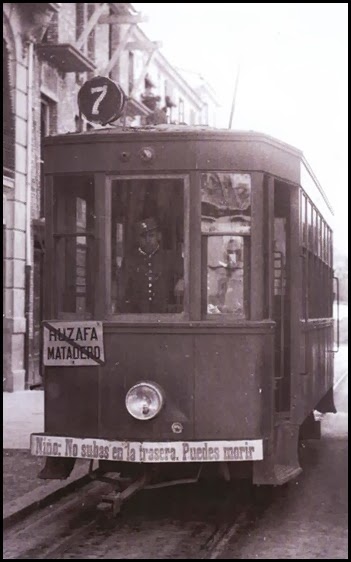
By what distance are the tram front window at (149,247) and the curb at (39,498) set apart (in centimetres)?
176

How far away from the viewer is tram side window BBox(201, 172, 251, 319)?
6973 millimetres

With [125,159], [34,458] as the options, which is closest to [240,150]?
[125,159]

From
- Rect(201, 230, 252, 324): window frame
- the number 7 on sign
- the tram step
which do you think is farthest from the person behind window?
the tram step

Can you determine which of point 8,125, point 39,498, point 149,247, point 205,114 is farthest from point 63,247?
point 205,114

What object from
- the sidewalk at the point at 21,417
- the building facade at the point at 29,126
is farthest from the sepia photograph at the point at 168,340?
the building facade at the point at 29,126

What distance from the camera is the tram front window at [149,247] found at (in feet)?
22.8

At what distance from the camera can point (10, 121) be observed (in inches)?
703

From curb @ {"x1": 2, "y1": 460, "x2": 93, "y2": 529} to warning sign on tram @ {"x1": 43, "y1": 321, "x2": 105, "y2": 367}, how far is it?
121 cm

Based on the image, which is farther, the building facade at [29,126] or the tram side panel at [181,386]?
the building facade at [29,126]

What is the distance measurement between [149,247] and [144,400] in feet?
3.69

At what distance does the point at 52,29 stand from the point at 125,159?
14.6m

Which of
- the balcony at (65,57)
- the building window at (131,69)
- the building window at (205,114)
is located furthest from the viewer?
the building window at (205,114)

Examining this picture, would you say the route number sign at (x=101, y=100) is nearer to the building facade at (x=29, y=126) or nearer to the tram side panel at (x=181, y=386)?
the tram side panel at (x=181, y=386)

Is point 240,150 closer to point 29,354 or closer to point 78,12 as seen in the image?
point 29,354
